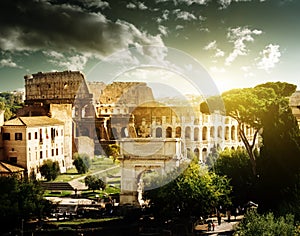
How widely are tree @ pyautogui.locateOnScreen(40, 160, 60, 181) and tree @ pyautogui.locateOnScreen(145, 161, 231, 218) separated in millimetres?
12998

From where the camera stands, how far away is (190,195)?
19.1 m

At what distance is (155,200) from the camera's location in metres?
20.1

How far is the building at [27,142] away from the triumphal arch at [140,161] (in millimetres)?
11729

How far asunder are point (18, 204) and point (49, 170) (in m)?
13.1

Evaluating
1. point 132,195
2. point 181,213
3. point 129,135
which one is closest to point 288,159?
point 181,213

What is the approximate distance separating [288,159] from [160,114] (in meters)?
36.3

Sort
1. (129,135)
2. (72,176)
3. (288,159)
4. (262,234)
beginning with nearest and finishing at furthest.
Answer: (262,234)
(288,159)
(72,176)
(129,135)

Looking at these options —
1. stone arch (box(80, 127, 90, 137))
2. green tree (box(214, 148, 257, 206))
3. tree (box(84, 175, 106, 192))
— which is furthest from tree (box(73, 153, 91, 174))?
green tree (box(214, 148, 257, 206))

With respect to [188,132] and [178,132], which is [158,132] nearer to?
[178,132]

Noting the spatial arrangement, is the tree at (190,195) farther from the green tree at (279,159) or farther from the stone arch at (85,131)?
the stone arch at (85,131)

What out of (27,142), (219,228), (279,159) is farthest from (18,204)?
(27,142)

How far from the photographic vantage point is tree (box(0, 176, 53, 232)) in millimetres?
18375

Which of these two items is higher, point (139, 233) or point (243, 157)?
point (243, 157)

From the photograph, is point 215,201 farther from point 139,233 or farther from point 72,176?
point 72,176
